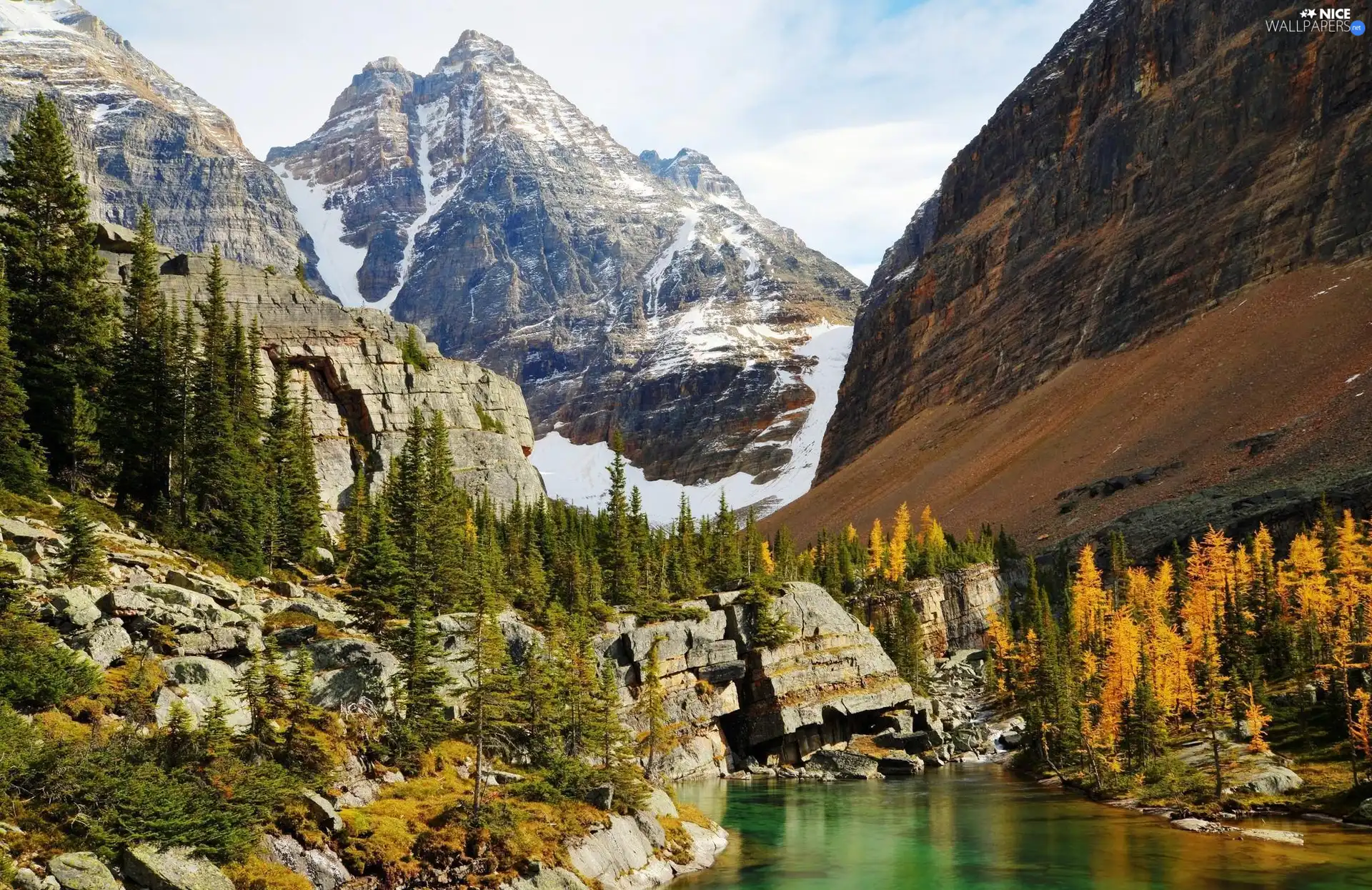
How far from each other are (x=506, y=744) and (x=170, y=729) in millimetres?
17873

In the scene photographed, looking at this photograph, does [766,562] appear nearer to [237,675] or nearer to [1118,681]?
[1118,681]

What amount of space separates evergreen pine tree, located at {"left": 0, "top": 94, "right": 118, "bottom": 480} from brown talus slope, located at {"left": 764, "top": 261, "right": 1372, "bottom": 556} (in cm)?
10627

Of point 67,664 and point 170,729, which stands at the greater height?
point 67,664

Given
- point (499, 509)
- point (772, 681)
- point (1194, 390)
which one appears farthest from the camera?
point (1194, 390)

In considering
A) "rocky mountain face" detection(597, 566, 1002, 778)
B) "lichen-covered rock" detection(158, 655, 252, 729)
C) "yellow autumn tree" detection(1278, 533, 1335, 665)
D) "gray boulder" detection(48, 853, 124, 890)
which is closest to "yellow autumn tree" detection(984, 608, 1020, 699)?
"rocky mountain face" detection(597, 566, 1002, 778)

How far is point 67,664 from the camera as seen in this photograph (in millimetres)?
30609

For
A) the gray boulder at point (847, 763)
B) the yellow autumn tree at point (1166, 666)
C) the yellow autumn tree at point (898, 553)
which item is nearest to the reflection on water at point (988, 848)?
the gray boulder at point (847, 763)

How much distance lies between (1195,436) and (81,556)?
14129 centimetres

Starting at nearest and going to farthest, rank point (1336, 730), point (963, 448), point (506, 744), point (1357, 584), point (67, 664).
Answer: point (67, 664) < point (506, 744) < point (1336, 730) < point (1357, 584) < point (963, 448)

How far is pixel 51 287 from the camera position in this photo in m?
53.3

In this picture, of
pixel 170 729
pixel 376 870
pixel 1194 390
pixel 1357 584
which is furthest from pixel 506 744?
pixel 1194 390

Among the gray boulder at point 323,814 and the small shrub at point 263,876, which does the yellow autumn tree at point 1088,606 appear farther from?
the small shrub at point 263,876

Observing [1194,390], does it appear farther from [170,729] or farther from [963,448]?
[170,729]

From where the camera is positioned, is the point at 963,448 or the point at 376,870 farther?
the point at 963,448
